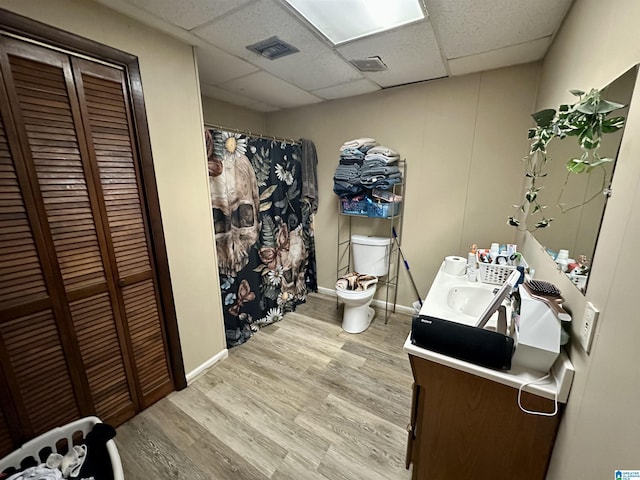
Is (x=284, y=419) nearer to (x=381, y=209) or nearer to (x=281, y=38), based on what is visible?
(x=381, y=209)

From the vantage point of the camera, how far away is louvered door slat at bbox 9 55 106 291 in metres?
1.09

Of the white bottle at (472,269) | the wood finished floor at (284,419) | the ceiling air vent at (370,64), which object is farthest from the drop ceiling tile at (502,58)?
the wood finished floor at (284,419)

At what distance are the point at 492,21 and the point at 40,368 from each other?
2.87m

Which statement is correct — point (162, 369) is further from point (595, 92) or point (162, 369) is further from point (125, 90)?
point (595, 92)

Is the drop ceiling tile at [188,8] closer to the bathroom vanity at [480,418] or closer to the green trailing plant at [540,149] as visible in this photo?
the green trailing plant at [540,149]

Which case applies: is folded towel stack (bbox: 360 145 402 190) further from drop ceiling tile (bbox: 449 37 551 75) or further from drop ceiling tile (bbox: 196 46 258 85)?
drop ceiling tile (bbox: 196 46 258 85)

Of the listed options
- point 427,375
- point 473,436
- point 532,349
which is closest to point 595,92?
point 532,349

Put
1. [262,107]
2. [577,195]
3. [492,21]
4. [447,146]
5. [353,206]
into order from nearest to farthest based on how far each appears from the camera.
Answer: [577,195] → [492,21] → [447,146] → [353,206] → [262,107]

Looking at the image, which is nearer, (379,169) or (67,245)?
(67,245)

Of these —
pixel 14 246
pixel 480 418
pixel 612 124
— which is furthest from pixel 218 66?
pixel 480 418

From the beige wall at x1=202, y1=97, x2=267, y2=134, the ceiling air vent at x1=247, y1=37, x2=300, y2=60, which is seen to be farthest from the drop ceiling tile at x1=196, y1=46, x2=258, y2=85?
the beige wall at x1=202, y1=97, x2=267, y2=134

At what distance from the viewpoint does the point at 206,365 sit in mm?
1968

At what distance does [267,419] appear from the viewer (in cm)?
159

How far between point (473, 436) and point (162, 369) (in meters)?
1.80
